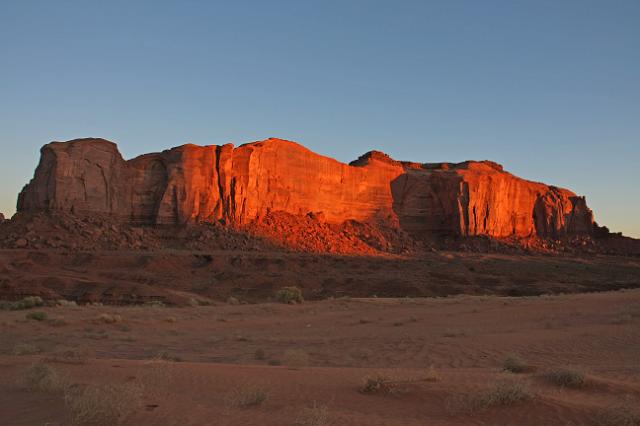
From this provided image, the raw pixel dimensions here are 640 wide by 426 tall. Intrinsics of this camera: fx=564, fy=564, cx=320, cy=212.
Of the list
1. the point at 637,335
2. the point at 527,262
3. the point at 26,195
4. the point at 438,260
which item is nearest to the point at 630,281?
the point at 527,262

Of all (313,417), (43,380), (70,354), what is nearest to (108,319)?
(70,354)

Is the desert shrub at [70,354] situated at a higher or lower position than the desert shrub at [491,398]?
lower

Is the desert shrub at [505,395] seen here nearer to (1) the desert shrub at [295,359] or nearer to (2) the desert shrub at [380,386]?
(2) the desert shrub at [380,386]

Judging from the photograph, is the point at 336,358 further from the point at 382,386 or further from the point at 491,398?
the point at 491,398

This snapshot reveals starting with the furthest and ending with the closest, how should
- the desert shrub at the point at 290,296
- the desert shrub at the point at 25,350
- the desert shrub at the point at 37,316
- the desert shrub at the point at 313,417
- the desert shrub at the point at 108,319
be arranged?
the desert shrub at the point at 290,296 → the desert shrub at the point at 37,316 → the desert shrub at the point at 108,319 → the desert shrub at the point at 25,350 → the desert shrub at the point at 313,417

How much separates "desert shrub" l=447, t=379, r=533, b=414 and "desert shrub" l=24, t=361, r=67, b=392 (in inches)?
173

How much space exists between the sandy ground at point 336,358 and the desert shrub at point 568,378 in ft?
0.21

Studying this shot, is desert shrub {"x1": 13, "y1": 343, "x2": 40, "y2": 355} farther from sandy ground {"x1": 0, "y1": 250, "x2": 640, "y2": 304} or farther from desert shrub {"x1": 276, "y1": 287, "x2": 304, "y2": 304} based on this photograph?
desert shrub {"x1": 276, "y1": 287, "x2": 304, "y2": 304}

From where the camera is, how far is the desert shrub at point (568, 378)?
21.4ft

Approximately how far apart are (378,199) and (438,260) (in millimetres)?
10302

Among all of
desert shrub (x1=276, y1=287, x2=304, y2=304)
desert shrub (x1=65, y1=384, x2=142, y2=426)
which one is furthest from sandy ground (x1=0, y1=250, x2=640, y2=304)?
desert shrub (x1=65, y1=384, x2=142, y2=426)

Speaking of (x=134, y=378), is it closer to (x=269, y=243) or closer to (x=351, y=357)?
(x=351, y=357)

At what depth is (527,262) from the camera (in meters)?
52.4

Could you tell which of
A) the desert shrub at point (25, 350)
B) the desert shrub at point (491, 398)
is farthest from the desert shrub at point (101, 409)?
the desert shrub at point (25, 350)
